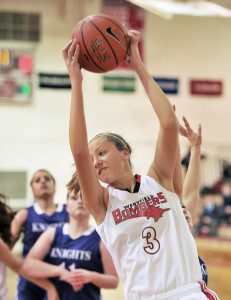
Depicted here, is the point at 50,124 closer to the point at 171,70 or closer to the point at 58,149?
the point at 58,149

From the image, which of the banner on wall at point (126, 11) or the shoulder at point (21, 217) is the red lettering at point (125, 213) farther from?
the banner on wall at point (126, 11)

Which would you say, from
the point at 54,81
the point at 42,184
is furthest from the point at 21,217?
the point at 54,81

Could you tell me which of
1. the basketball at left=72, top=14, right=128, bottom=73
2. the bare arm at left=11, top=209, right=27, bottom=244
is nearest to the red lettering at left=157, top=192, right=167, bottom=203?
the basketball at left=72, top=14, right=128, bottom=73

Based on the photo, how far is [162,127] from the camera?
8.96 ft

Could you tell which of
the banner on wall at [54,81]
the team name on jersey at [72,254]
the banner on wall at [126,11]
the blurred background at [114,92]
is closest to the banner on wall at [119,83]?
the blurred background at [114,92]

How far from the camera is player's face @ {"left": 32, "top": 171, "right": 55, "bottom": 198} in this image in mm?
6242

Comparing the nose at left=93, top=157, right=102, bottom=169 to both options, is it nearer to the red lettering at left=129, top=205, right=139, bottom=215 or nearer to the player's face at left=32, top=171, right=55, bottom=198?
the red lettering at left=129, top=205, right=139, bottom=215

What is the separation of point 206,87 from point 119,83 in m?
2.07

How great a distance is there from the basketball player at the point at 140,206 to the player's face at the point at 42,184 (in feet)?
11.2

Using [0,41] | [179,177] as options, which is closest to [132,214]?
[179,177]

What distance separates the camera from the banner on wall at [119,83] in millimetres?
14781

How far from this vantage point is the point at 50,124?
47.8ft

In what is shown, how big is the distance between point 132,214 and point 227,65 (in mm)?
12839

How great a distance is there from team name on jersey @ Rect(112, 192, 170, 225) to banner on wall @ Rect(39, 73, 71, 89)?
12.0 metres
